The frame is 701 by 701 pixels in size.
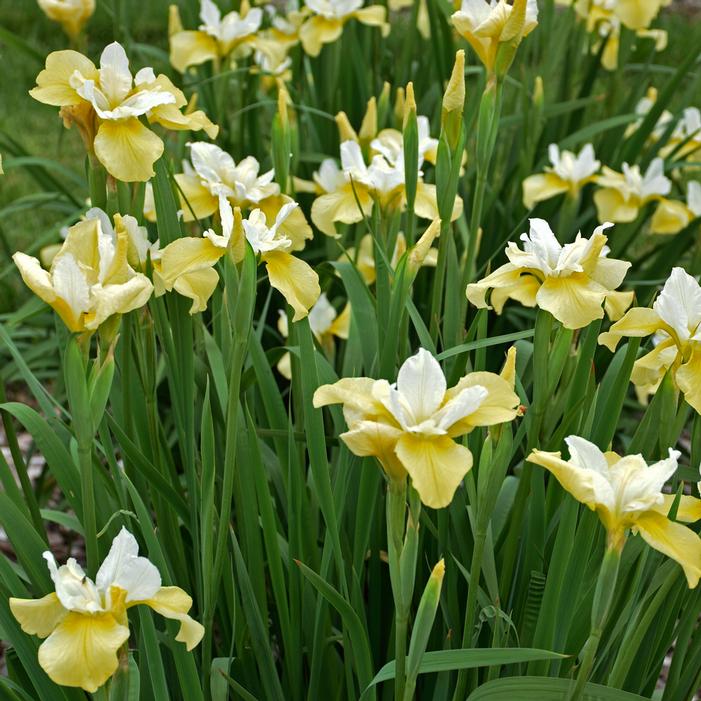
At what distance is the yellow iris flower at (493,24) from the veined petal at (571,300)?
451mm

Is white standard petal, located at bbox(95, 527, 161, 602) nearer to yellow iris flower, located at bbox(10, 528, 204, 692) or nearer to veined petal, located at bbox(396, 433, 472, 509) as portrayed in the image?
yellow iris flower, located at bbox(10, 528, 204, 692)

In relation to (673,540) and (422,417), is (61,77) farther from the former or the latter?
(673,540)

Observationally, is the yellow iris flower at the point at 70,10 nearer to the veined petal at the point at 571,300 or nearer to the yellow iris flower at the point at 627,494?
the veined petal at the point at 571,300

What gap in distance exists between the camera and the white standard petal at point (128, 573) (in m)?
1.02

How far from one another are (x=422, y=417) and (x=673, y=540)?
27cm

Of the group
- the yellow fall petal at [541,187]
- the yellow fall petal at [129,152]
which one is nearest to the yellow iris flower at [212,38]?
the yellow fall petal at [541,187]

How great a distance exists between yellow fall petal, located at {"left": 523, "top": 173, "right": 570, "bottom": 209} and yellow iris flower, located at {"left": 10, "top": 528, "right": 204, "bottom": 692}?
176 cm

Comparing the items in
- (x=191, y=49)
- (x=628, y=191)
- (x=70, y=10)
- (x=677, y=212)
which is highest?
(x=70, y=10)

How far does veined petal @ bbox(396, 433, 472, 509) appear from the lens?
978 millimetres

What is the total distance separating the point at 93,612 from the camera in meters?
1.01

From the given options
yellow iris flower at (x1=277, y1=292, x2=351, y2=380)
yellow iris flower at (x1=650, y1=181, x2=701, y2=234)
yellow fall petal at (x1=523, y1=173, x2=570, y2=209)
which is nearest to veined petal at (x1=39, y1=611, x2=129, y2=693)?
yellow iris flower at (x1=277, y1=292, x2=351, y2=380)

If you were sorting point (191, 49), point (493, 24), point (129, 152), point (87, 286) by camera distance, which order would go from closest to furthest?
1. point (87, 286)
2. point (129, 152)
3. point (493, 24)
4. point (191, 49)

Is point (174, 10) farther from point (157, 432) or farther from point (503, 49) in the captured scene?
point (157, 432)

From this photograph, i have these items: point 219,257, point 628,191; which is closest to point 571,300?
point 219,257
